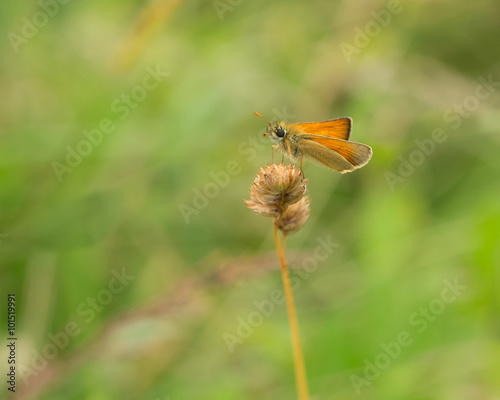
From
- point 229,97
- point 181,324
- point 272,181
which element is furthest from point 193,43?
point 272,181

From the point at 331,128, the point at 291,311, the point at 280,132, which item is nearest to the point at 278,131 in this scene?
the point at 280,132

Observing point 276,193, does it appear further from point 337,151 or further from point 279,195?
point 337,151

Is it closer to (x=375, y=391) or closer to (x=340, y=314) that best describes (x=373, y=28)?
(x=340, y=314)

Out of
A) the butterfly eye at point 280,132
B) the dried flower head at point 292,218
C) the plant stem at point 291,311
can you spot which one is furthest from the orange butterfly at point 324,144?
the plant stem at point 291,311

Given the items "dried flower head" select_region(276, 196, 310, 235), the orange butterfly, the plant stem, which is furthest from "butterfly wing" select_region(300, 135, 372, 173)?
the plant stem

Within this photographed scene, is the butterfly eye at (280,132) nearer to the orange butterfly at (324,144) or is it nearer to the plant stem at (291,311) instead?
the orange butterfly at (324,144)

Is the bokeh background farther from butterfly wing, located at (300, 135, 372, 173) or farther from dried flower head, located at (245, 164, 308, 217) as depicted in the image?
dried flower head, located at (245, 164, 308, 217)
